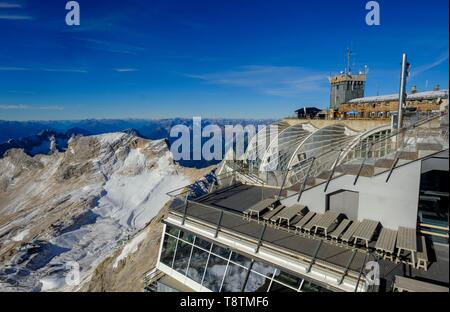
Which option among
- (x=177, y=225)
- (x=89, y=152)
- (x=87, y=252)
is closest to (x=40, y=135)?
(x=89, y=152)

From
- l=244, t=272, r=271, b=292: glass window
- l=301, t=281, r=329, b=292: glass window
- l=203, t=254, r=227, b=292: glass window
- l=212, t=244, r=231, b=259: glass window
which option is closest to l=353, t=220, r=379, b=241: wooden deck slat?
l=301, t=281, r=329, b=292: glass window

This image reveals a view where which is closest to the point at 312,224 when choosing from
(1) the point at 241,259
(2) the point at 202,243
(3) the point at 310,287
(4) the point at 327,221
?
(4) the point at 327,221

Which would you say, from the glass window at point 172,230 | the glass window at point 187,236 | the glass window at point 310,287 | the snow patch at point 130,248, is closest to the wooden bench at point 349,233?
the glass window at point 310,287

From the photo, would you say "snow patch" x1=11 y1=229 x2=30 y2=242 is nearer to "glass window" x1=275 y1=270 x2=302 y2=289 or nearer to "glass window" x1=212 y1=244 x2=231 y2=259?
"glass window" x1=212 y1=244 x2=231 y2=259

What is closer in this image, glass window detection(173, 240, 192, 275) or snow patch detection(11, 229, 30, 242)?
glass window detection(173, 240, 192, 275)

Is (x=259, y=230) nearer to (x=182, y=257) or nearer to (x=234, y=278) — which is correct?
(x=234, y=278)

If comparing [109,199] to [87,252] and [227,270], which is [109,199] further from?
[227,270]
